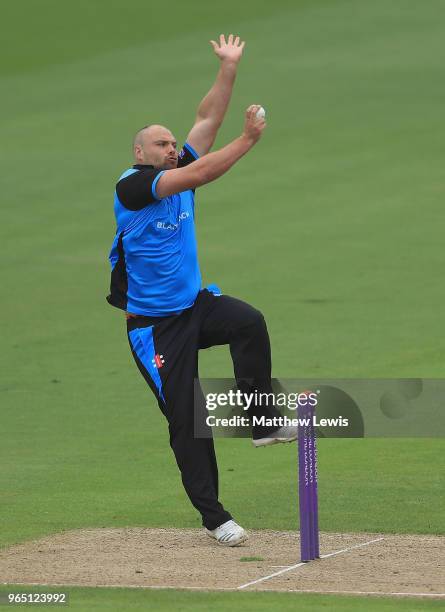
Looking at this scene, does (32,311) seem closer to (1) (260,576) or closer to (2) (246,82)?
(1) (260,576)

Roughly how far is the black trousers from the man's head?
0.91 m

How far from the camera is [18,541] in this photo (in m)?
9.82

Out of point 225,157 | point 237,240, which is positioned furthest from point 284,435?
→ point 237,240

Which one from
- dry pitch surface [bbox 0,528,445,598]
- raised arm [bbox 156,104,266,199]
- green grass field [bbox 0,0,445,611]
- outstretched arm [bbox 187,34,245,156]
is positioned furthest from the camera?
green grass field [bbox 0,0,445,611]

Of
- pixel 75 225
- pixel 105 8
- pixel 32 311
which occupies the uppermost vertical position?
pixel 105 8

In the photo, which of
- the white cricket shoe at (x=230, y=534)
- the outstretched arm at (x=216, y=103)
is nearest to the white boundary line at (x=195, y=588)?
the white cricket shoe at (x=230, y=534)

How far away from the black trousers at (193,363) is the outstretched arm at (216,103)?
1119 mm

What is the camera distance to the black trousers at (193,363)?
9.49 metres

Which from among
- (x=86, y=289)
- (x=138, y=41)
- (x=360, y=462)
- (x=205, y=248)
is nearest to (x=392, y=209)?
(x=205, y=248)

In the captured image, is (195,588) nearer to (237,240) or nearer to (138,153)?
(138,153)

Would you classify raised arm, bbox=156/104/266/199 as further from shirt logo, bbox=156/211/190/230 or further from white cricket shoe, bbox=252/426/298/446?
white cricket shoe, bbox=252/426/298/446

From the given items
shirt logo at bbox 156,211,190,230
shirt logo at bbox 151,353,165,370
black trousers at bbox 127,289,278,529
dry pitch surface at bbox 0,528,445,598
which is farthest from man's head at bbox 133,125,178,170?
dry pitch surface at bbox 0,528,445,598

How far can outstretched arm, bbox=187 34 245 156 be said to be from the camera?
9.98 m

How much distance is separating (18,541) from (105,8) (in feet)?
107
